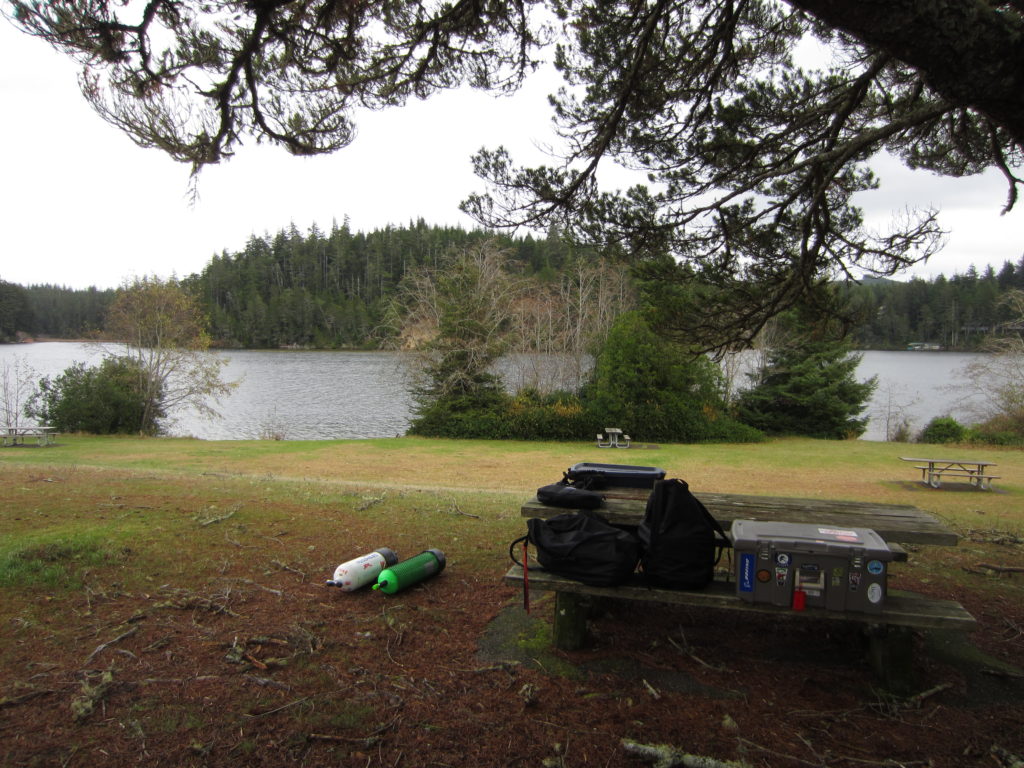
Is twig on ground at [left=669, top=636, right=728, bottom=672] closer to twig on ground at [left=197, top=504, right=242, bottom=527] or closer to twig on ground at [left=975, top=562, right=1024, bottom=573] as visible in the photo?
twig on ground at [left=975, top=562, right=1024, bottom=573]

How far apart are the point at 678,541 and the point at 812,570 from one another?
64cm

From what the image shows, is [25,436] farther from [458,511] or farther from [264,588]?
[264,588]

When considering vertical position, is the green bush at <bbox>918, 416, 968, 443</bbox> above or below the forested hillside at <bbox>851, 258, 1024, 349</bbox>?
below

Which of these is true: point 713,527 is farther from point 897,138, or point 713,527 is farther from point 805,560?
point 897,138

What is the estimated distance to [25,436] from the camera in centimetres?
2391

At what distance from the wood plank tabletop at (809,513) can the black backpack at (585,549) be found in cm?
41

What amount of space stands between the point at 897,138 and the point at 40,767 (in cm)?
851

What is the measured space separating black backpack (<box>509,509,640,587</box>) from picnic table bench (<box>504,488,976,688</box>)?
0.06m

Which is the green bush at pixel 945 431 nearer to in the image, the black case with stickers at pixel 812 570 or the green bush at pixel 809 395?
the green bush at pixel 809 395

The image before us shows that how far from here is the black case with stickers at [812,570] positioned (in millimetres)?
2969

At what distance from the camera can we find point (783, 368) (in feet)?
98.0

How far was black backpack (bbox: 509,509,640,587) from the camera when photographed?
129 inches

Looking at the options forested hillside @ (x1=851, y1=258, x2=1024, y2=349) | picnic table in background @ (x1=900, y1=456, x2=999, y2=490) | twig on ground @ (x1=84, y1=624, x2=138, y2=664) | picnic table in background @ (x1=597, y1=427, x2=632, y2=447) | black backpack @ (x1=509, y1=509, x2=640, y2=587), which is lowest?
picnic table in background @ (x1=597, y1=427, x2=632, y2=447)

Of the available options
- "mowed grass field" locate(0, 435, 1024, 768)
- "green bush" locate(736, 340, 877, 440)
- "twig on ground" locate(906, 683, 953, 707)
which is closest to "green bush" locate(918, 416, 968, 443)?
"green bush" locate(736, 340, 877, 440)
